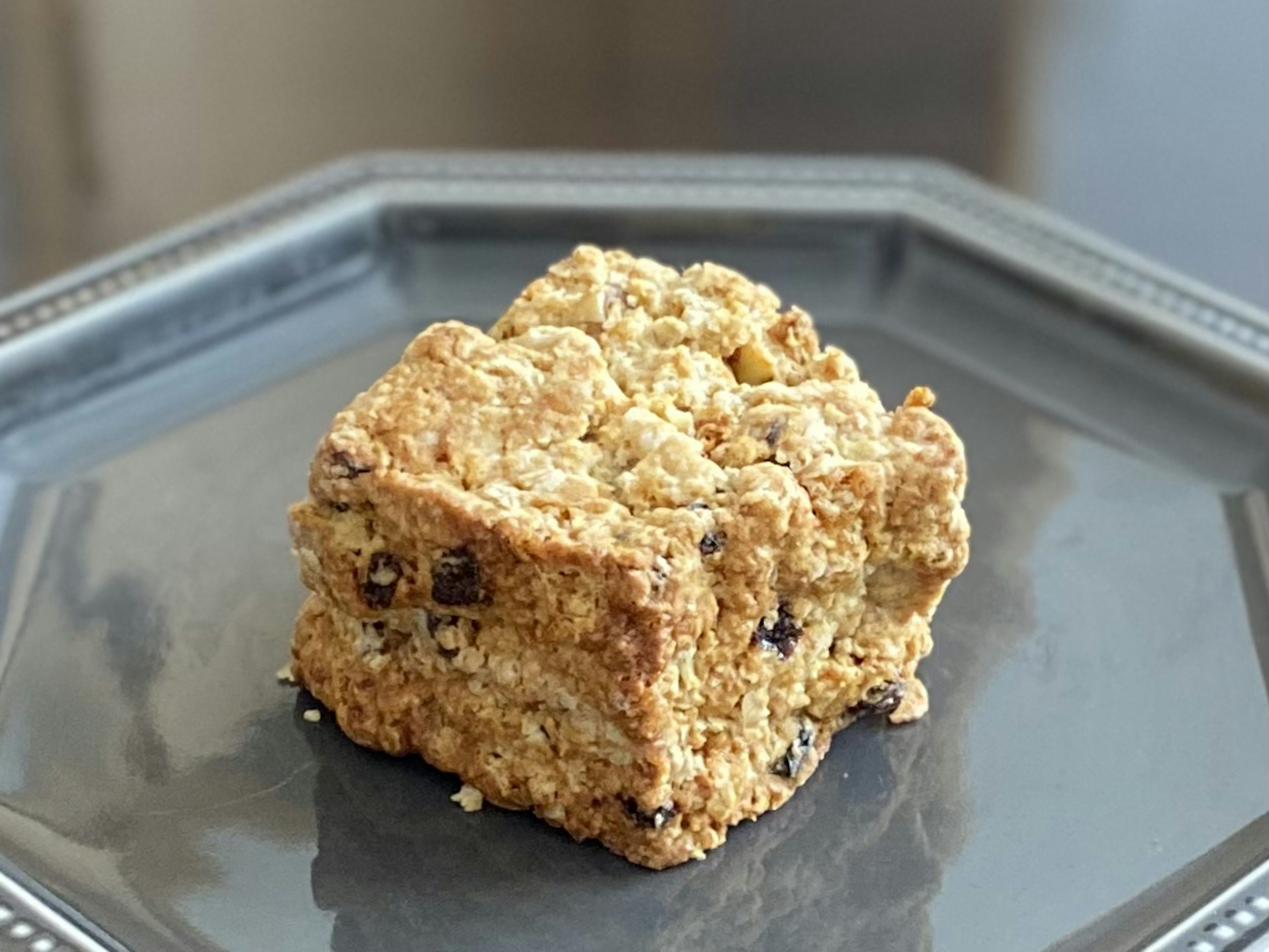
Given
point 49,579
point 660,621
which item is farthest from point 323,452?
point 49,579

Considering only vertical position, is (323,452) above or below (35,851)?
above

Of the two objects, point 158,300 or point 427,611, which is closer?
point 427,611

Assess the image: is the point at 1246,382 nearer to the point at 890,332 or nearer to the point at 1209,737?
the point at 890,332

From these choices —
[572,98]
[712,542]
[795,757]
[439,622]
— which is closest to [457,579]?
[439,622]

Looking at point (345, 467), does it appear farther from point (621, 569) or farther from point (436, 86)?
point (436, 86)

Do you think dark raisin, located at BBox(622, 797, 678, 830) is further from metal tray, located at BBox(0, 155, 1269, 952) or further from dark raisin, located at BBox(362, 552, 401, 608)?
dark raisin, located at BBox(362, 552, 401, 608)

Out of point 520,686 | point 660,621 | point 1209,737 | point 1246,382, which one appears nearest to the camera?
point 660,621
